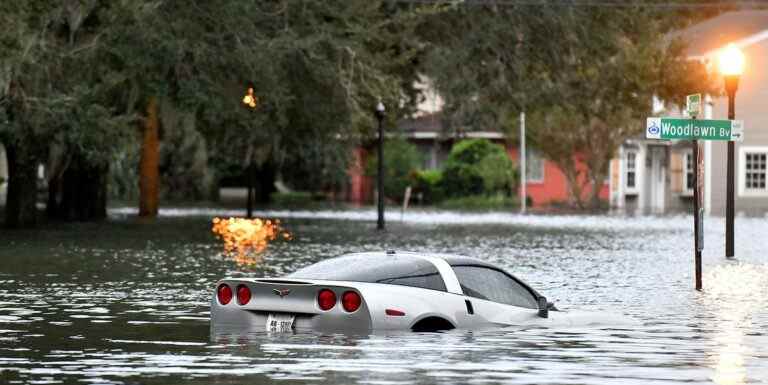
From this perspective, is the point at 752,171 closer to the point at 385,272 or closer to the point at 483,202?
the point at 483,202

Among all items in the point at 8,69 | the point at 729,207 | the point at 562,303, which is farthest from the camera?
the point at 8,69

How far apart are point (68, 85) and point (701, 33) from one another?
46844 mm

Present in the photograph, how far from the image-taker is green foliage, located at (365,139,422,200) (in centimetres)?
9450

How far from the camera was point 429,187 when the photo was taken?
9812 cm

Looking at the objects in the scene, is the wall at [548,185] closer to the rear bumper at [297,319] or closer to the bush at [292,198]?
the bush at [292,198]

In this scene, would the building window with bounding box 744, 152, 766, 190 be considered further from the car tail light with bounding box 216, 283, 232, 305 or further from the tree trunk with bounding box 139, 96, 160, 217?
the car tail light with bounding box 216, 283, 232, 305

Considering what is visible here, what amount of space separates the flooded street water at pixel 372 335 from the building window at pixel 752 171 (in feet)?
118

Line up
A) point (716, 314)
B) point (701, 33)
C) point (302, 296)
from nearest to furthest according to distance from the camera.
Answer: point (302, 296) < point (716, 314) < point (701, 33)

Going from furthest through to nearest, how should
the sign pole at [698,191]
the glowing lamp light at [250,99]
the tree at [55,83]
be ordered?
the glowing lamp light at [250,99] → the tree at [55,83] → the sign pole at [698,191]

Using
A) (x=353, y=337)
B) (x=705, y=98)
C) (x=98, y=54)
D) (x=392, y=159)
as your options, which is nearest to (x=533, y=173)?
(x=392, y=159)

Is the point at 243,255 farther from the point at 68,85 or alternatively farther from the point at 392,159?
the point at 392,159

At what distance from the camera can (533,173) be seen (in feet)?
325

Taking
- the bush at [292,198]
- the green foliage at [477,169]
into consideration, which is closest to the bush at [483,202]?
the green foliage at [477,169]

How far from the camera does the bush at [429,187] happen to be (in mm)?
97688
